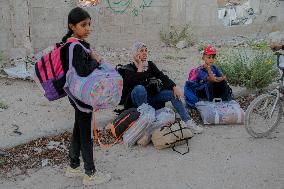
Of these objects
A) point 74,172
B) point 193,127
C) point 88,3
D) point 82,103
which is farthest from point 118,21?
point 82,103

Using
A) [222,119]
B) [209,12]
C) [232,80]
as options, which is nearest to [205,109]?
[222,119]

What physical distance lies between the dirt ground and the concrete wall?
2377mm

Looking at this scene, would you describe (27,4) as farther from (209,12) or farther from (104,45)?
(209,12)

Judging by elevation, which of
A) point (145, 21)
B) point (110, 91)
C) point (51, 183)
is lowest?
point (51, 183)

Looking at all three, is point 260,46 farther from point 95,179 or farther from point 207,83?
point 95,179

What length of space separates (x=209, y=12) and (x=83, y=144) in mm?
7778

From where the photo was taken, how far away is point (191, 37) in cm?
1046

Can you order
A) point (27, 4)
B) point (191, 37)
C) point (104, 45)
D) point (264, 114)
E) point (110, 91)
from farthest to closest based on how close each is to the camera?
point (191, 37) → point (104, 45) → point (27, 4) → point (264, 114) → point (110, 91)

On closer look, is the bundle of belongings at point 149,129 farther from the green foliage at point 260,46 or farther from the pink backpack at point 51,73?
the green foliage at point 260,46

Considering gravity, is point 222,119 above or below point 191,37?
below

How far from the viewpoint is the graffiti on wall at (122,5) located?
9243 millimetres

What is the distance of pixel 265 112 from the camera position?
5129 millimetres

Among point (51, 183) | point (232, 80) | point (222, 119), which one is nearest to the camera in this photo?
point (51, 183)

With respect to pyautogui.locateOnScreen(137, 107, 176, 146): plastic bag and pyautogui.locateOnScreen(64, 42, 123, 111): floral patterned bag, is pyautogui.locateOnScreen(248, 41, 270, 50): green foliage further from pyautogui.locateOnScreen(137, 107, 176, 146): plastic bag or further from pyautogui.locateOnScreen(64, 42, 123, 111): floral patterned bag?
pyautogui.locateOnScreen(64, 42, 123, 111): floral patterned bag
